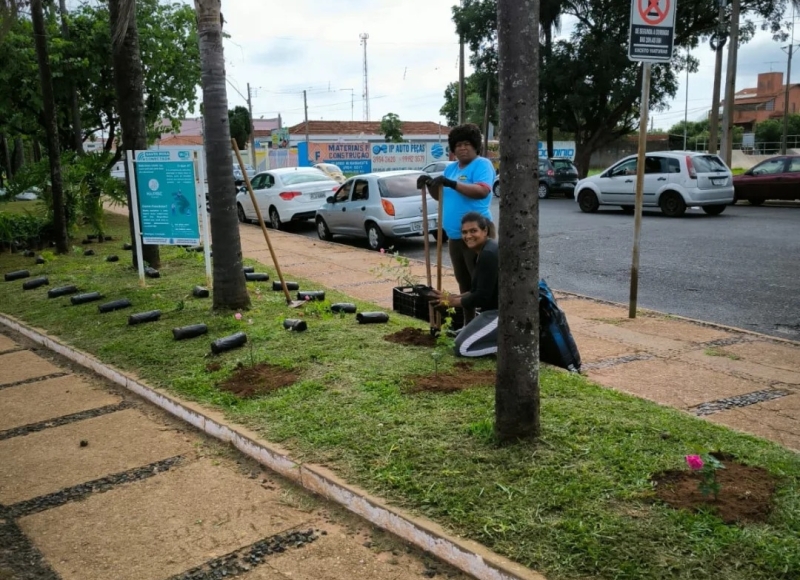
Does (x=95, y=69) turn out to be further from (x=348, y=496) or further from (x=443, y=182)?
(x=348, y=496)

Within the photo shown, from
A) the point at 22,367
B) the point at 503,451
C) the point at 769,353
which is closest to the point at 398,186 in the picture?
the point at 22,367

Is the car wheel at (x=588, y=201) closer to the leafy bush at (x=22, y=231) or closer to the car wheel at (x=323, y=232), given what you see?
the car wheel at (x=323, y=232)

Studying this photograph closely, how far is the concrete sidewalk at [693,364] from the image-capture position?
4945 millimetres

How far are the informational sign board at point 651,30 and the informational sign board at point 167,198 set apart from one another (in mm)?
5372

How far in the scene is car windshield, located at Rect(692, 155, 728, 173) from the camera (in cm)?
1752

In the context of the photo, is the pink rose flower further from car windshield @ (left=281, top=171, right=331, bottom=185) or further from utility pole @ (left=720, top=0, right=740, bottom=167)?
utility pole @ (left=720, top=0, right=740, bottom=167)

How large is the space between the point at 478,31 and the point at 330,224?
20.5 metres

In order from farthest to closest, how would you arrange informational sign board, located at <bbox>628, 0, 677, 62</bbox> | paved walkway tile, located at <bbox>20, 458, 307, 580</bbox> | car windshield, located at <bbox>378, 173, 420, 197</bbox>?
1. car windshield, located at <bbox>378, 173, 420, 197</bbox>
2. informational sign board, located at <bbox>628, 0, 677, 62</bbox>
3. paved walkway tile, located at <bbox>20, 458, 307, 580</bbox>

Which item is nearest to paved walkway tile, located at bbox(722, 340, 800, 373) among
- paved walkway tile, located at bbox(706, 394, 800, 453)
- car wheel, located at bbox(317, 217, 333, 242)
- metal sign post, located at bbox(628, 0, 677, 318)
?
paved walkway tile, located at bbox(706, 394, 800, 453)

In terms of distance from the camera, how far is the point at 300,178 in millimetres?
18359

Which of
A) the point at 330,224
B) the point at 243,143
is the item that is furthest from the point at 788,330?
the point at 243,143

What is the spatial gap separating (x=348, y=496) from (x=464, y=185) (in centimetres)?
295

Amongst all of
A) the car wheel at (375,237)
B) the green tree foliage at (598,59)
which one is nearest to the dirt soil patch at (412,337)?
the car wheel at (375,237)

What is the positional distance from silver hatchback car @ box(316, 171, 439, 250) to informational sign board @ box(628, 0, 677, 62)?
5.97 m
